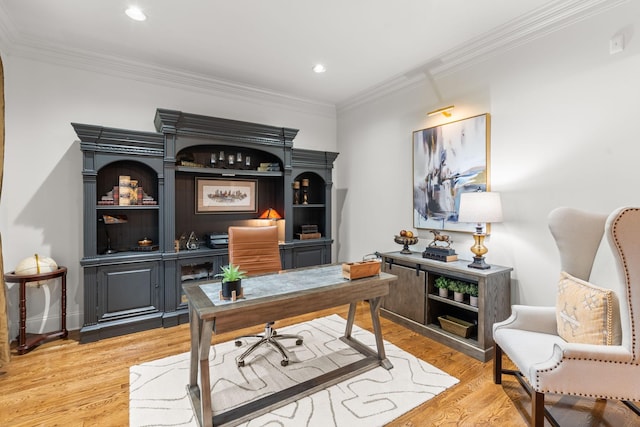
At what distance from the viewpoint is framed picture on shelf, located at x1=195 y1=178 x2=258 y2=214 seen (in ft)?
12.8

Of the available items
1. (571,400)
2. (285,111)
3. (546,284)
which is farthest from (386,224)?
(571,400)

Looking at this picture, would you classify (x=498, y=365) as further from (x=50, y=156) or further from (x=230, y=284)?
(x=50, y=156)

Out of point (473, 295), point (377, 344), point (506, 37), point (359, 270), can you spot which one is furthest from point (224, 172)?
point (506, 37)

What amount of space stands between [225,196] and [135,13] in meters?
2.13

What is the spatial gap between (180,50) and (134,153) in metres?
1.18

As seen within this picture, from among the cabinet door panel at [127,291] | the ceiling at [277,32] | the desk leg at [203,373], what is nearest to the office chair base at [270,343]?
the desk leg at [203,373]

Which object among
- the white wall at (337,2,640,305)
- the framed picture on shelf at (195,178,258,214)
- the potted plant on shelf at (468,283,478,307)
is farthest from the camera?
the framed picture on shelf at (195,178,258,214)

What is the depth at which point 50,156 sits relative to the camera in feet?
10.1

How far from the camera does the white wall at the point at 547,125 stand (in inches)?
87.1

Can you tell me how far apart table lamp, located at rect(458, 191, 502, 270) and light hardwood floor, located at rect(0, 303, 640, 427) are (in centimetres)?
94

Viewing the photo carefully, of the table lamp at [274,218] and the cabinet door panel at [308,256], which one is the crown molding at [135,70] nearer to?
the table lamp at [274,218]

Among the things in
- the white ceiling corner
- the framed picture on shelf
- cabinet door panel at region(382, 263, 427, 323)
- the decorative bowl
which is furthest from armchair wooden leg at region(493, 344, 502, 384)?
the framed picture on shelf

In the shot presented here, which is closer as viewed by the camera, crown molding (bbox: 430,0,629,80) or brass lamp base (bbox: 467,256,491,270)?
crown molding (bbox: 430,0,629,80)

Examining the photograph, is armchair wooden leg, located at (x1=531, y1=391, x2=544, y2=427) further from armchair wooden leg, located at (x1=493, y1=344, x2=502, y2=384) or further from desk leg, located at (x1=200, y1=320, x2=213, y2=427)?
desk leg, located at (x1=200, y1=320, x2=213, y2=427)
